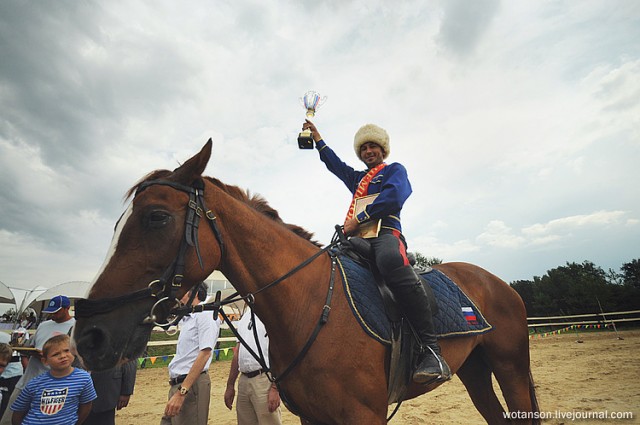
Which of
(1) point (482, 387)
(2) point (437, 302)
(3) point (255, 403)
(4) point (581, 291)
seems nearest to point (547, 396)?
(1) point (482, 387)

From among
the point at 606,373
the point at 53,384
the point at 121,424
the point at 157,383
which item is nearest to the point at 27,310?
the point at 157,383

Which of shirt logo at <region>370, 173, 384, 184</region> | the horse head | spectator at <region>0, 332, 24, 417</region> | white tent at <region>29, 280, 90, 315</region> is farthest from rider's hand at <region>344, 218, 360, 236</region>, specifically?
white tent at <region>29, 280, 90, 315</region>

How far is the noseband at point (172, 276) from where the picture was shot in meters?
1.67

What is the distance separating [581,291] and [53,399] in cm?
4001

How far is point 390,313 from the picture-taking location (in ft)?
8.05

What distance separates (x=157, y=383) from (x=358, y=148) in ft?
36.4

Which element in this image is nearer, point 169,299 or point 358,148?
point 169,299

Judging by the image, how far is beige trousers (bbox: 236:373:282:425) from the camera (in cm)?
368

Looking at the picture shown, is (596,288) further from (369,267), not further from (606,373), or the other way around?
(369,267)

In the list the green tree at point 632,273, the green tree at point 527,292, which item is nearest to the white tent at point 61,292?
the green tree at point 527,292

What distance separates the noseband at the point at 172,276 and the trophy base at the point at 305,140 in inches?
54.4

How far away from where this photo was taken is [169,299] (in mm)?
1868

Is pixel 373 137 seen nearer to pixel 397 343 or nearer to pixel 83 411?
pixel 397 343

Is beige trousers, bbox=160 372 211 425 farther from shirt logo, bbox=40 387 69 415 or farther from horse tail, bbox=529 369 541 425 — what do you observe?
horse tail, bbox=529 369 541 425
